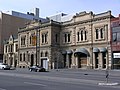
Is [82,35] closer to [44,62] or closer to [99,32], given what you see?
[99,32]

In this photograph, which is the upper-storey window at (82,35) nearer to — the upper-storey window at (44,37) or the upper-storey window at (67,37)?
the upper-storey window at (67,37)

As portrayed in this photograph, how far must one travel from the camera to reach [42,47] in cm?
6581

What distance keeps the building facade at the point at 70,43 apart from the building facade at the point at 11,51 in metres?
4.51

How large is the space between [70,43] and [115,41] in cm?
1357

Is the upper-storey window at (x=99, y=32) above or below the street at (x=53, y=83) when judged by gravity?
above

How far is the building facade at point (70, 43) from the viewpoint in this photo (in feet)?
173

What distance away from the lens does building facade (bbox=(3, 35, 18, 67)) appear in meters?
79.0

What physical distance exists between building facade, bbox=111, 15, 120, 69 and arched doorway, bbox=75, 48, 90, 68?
23.1 ft

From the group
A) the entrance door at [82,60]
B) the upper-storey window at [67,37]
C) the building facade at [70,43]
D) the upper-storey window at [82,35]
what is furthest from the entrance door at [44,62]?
the upper-storey window at [82,35]

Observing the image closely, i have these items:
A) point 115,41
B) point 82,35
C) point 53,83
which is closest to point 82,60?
point 82,35

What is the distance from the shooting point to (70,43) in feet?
200

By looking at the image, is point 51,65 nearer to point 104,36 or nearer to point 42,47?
point 42,47

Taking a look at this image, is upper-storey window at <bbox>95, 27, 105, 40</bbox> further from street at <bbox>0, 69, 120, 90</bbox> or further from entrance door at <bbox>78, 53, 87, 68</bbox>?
street at <bbox>0, 69, 120, 90</bbox>

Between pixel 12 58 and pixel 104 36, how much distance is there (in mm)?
36823
